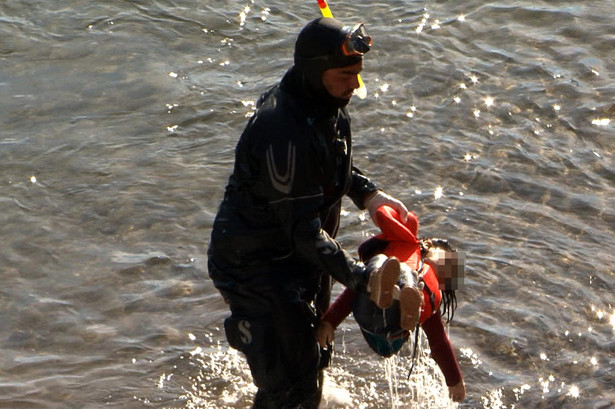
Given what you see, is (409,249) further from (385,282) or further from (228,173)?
(228,173)

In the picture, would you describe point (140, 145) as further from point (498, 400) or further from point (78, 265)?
point (498, 400)

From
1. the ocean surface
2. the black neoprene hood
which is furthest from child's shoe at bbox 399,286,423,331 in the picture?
the ocean surface

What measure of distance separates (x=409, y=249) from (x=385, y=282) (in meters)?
0.57

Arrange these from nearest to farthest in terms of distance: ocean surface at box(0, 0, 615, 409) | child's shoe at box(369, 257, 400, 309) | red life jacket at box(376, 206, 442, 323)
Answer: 1. child's shoe at box(369, 257, 400, 309)
2. red life jacket at box(376, 206, 442, 323)
3. ocean surface at box(0, 0, 615, 409)

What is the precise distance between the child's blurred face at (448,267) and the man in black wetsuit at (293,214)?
29 centimetres

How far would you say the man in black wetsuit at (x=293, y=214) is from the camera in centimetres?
437

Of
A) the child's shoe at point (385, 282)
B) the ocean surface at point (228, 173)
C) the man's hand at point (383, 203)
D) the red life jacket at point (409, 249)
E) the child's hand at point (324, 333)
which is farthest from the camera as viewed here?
the ocean surface at point (228, 173)

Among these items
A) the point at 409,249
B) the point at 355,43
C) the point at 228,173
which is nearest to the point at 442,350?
the point at 409,249

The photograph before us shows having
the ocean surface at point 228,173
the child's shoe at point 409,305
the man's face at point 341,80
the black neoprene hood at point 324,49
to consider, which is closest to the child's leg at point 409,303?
the child's shoe at point 409,305

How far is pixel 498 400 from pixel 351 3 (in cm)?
609

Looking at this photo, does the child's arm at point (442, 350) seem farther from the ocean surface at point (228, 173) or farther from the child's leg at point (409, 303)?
the ocean surface at point (228, 173)

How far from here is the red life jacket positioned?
185 inches

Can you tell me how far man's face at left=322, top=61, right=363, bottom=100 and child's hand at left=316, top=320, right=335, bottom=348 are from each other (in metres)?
1.06

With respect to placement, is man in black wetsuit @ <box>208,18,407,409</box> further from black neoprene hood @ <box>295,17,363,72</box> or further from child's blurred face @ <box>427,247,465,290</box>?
child's blurred face @ <box>427,247,465,290</box>
